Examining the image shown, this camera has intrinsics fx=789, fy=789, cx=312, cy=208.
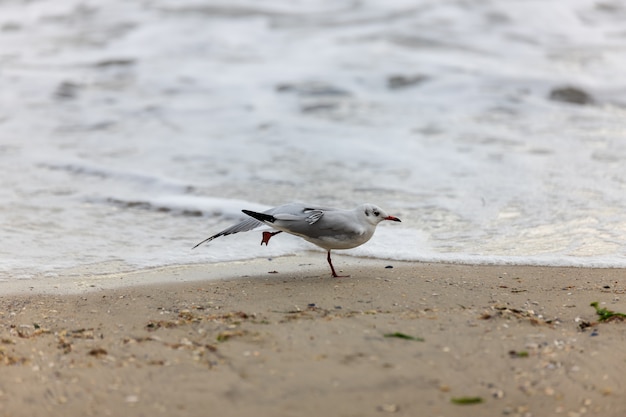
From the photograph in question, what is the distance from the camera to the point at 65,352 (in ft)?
10.8

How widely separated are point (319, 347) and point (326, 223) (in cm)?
135

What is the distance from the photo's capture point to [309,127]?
29.8ft

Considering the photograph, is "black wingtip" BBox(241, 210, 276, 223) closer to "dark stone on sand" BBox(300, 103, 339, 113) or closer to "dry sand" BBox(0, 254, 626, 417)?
"dry sand" BBox(0, 254, 626, 417)

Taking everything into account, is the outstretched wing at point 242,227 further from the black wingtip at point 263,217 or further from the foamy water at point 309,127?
the foamy water at point 309,127

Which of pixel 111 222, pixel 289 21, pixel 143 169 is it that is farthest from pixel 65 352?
pixel 289 21

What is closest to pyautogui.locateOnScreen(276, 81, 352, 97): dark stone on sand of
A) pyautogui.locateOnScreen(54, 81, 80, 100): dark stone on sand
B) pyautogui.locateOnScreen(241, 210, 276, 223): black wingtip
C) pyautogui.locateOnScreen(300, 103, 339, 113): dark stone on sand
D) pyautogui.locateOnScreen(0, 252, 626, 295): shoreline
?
pyautogui.locateOnScreen(300, 103, 339, 113): dark stone on sand

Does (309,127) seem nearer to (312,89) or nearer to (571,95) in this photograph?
(312,89)

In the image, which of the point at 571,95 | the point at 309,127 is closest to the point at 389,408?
the point at 309,127

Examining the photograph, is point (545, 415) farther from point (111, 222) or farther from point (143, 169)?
point (143, 169)

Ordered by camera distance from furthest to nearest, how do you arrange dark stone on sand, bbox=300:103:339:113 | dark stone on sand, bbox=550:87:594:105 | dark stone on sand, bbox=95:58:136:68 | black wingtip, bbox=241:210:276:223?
dark stone on sand, bbox=95:58:136:68 < dark stone on sand, bbox=550:87:594:105 < dark stone on sand, bbox=300:103:339:113 < black wingtip, bbox=241:210:276:223

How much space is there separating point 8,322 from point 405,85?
26.3 feet

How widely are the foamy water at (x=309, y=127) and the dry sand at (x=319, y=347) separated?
2.57 ft

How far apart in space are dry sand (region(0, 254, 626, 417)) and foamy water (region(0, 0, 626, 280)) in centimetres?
78

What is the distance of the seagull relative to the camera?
177 inches
